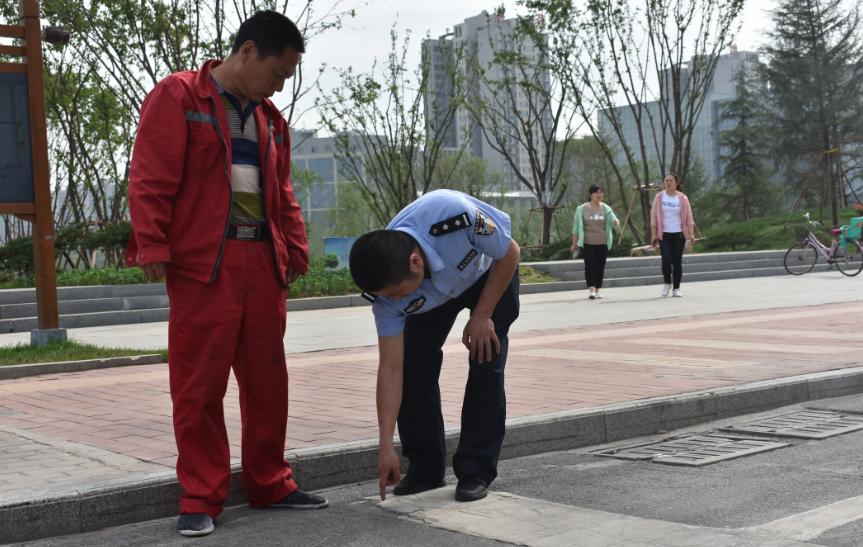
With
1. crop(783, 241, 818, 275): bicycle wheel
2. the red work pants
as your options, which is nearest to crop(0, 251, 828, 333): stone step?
crop(783, 241, 818, 275): bicycle wheel

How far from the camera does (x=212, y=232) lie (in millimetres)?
4254

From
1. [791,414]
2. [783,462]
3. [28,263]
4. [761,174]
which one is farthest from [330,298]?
[761,174]

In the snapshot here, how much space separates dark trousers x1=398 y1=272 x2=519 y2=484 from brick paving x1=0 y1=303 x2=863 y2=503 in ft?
2.43

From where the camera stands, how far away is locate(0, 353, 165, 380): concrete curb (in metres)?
8.64

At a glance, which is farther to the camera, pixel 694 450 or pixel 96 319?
pixel 96 319

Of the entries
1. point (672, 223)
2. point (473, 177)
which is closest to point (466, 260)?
point (672, 223)

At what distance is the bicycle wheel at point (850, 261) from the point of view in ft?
71.9

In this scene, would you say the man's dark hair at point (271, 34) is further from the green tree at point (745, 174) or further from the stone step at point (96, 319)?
the green tree at point (745, 174)

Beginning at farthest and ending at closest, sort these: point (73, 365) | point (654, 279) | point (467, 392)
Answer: point (654, 279)
point (73, 365)
point (467, 392)

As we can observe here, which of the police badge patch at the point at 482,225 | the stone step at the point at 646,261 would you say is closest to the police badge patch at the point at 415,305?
the police badge patch at the point at 482,225

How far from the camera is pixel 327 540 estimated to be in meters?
4.02

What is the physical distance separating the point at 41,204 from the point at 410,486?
6.70m

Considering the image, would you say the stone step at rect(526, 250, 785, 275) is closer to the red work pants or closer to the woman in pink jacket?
the woman in pink jacket

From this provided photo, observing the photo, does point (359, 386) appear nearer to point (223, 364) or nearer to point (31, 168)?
point (223, 364)
